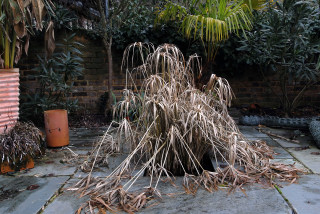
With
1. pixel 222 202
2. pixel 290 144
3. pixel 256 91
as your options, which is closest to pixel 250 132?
pixel 290 144

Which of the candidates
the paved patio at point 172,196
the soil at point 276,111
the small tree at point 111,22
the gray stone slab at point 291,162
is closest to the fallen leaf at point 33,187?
the paved patio at point 172,196

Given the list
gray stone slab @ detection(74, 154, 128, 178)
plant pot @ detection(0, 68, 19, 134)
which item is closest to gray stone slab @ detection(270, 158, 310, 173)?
gray stone slab @ detection(74, 154, 128, 178)

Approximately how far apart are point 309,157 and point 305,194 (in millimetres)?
943

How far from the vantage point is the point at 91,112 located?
5.14 metres

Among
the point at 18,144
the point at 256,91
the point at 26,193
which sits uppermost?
the point at 256,91

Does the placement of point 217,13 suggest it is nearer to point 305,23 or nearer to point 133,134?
point 305,23

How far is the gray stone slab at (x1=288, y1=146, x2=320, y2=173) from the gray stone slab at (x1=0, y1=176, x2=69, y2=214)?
201 cm

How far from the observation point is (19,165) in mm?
2547

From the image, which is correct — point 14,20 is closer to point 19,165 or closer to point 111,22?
point 19,165

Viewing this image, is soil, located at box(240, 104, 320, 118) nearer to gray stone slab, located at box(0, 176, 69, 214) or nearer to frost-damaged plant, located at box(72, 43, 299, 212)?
frost-damaged plant, located at box(72, 43, 299, 212)

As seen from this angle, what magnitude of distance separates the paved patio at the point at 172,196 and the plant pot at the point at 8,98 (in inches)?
18.5

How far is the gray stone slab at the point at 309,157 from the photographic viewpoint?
2.49 m

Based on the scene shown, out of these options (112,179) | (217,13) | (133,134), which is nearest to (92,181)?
(112,179)

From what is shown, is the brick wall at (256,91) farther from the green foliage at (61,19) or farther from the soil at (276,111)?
the green foliage at (61,19)
